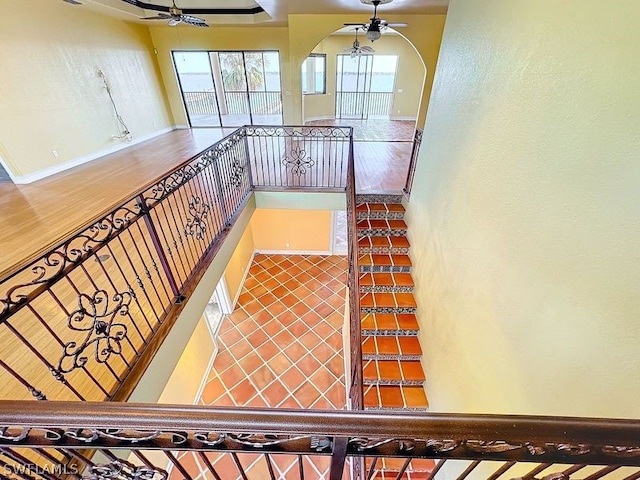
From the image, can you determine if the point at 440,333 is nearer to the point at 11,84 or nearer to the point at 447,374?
the point at 447,374

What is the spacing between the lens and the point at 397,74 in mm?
9750

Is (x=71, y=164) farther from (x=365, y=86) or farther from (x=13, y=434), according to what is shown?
(x=365, y=86)

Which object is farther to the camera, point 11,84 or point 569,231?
point 11,84

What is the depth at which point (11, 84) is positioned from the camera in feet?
14.9

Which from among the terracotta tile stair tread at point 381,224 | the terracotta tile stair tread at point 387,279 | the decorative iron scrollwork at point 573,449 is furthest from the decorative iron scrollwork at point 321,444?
the terracotta tile stair tread at point 381,224

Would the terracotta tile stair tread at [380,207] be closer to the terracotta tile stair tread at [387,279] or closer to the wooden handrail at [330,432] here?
the terracotta tile stair tread at [387,279]

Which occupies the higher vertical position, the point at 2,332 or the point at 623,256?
the point at 623,256

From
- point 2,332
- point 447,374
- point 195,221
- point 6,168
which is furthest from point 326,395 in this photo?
point 6,168

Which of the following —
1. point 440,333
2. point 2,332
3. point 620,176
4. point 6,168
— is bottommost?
point 440,333

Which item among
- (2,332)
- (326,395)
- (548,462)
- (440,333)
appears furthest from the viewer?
(326,395)

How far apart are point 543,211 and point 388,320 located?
2.43 m

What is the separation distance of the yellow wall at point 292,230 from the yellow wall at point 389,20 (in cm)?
332

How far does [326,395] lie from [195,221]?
3.12 meters

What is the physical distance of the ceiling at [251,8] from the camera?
4664 millimetres
